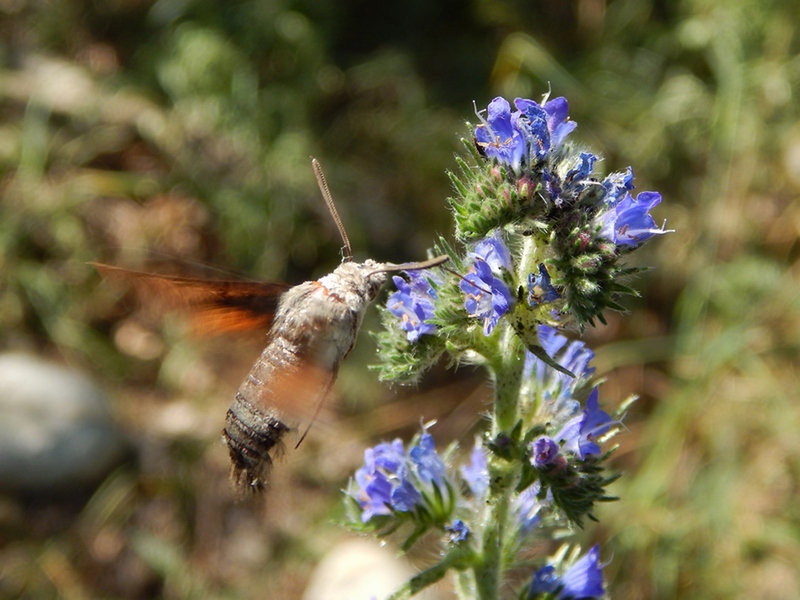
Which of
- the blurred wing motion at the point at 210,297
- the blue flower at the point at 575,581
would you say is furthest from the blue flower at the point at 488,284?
the blue flower at the point at 575,581

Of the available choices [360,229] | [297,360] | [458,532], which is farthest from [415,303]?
[360,229]

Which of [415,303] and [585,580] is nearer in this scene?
[415,303]

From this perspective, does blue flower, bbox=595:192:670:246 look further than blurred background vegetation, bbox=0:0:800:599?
No

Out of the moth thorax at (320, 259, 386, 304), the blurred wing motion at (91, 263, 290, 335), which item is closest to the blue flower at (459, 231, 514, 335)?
the moth thorax at (320, 259, 386, 304)

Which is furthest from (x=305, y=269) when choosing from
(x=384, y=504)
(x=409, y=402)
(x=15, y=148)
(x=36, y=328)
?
(x=384, y=504)

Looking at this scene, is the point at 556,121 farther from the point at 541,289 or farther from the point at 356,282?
the point at 356,282

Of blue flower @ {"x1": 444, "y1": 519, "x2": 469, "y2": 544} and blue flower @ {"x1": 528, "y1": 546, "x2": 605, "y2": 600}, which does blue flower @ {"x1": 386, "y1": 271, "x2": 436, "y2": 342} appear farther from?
blue flower @ {"x1": 528, "y1": 546, "x2": 605, "y2": 600}

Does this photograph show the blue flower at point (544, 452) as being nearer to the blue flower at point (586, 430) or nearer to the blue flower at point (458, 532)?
the blue flower at point (586, 430)
